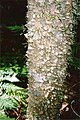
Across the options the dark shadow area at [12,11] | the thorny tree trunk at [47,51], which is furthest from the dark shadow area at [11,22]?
the thorny tree trunk at [47,51]

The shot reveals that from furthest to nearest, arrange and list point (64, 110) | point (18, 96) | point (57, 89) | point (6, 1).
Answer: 1. point (6, 1)
2. point (64, 110)
3. point (18, 96)
4. point (57, 89)

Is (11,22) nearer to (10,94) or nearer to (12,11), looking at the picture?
(12,11)

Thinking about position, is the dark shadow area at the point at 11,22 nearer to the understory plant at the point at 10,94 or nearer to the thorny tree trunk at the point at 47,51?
the understory plant at the point at 10,94

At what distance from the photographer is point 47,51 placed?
175 centimetres

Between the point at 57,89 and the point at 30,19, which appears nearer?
the point at 30,19

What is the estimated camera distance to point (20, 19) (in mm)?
3547

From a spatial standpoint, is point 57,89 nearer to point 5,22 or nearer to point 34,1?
point 34,1

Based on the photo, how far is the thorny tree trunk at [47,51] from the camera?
5.47 feet

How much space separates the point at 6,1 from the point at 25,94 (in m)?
1.61

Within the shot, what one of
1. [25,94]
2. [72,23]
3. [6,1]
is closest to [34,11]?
[72,23]

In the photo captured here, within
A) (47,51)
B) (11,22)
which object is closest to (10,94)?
(47,51)

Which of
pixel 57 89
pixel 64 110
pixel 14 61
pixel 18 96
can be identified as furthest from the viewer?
pixel 64 110

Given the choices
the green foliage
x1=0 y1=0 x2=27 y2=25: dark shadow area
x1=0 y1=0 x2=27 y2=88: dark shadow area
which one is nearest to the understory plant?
the green foliage

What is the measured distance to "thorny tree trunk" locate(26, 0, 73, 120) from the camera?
1.67 metres
